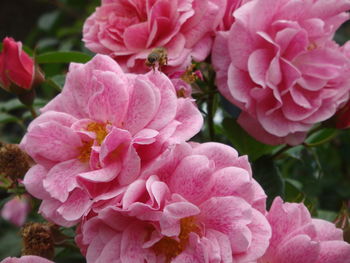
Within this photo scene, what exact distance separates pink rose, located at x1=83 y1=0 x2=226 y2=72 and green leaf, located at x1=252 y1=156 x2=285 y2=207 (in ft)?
0.67

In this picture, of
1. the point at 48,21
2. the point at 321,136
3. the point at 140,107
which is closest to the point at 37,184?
the point at 140,107

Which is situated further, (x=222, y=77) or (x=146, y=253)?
(x=222, y=77)

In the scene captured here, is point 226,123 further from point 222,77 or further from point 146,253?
point 146,253

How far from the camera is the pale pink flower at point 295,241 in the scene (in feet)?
1.99

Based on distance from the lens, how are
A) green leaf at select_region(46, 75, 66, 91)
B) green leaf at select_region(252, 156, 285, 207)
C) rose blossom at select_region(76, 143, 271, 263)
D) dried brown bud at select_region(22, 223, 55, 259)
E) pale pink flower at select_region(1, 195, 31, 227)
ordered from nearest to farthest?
rose blossom at select_region(76, 143, 271, 263) < dried brown bud at select_region(22, 223, 55, 259) < green leaf at select_region(252, 156, 285, 207) < green leaf at select_region(46, 75, 66, 91) < pale pink flower at select_region(1, 195, 31, 227)

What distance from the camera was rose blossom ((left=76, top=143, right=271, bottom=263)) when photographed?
56 centimetres

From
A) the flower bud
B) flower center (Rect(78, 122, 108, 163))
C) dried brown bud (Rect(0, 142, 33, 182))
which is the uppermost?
flower center (Rect(78, 122, 108, 163))

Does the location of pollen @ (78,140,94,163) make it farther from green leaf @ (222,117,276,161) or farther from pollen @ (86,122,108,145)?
green leaf @ (222,117,276,161)

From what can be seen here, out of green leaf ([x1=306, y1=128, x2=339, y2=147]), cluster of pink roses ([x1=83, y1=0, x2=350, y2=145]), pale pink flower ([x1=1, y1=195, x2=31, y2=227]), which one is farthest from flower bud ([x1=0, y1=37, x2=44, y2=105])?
pale pink flower ([x1=1, y1=195, x2=31, y2=227])

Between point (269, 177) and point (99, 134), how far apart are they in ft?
1.08

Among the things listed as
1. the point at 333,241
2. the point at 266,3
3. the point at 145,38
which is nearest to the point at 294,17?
the point at 266,3

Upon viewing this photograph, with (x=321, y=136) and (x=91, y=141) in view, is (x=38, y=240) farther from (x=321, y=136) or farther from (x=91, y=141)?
(x=321, y=136)

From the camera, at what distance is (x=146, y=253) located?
59 cm

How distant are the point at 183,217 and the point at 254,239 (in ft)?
0.25
